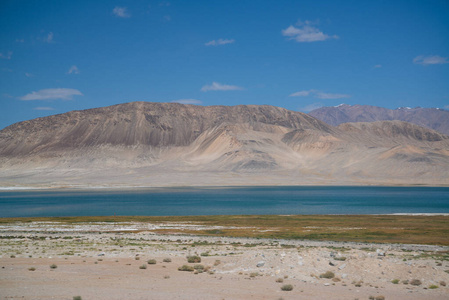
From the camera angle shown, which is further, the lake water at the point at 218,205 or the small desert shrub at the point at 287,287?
the lake water at the point at 218,205

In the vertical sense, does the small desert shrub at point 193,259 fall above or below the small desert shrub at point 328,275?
below

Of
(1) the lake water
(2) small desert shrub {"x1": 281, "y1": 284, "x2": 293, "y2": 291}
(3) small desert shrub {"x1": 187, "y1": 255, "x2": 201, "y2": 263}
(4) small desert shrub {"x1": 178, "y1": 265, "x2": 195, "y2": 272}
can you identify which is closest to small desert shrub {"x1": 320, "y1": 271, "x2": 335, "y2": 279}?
(2) small desert shrub {"x1": 281, "y1": 284, "x2": 293, "y2": 291}

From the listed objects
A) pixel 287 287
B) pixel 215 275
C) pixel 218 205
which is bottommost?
pixel 218 205

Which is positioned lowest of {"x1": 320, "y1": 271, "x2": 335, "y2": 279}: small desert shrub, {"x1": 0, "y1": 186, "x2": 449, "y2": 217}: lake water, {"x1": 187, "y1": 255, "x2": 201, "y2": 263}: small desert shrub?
{"x1": 0, "y1": 186, "x2": 449, "y2": 217}: lake water

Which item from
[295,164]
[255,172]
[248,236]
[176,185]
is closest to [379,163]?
[295,164]

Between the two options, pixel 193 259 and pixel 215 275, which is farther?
pixel 193 259

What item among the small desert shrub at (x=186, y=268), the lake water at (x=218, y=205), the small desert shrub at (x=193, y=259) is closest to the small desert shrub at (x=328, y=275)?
the small desert shrub at (x=186, y=268)

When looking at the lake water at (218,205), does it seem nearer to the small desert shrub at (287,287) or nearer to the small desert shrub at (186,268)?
the small desert shrub at (186,268)

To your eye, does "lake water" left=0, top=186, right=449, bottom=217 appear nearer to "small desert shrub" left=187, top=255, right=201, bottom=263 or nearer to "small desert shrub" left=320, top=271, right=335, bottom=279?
"small desert shrub" left=187, top=255, right=201, bottom=263

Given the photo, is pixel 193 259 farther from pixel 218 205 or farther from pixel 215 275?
pixel 218 205

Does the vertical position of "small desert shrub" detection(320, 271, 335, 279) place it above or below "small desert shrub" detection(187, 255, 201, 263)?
above

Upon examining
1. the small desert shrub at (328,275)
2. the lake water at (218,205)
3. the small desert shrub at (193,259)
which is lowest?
the lake water at (218,205)

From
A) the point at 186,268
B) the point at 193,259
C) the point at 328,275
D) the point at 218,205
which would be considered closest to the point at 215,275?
the point at 186,268

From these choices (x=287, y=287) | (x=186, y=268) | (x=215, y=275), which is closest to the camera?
(x=287, y=287)
